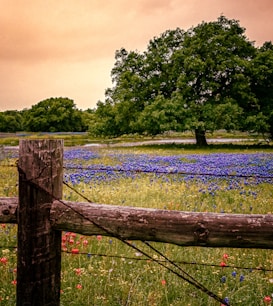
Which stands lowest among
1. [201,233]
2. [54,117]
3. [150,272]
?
[150,272]

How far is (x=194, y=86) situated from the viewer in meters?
31.6

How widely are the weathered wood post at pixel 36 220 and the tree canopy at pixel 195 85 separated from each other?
2534cm

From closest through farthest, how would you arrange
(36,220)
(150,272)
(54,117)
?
(36,220), (150,272), (54,117)

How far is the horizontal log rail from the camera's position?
86.3 inches

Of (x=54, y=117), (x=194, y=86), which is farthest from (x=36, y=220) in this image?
(x=54, y=117)

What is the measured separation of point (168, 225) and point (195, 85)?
30.5m

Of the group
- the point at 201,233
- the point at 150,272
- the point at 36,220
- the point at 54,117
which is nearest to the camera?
the point at 201,233

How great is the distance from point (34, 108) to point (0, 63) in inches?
3136

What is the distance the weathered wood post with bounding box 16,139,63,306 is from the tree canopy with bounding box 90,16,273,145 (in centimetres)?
2534

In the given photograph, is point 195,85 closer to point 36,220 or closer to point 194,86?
point 194,86

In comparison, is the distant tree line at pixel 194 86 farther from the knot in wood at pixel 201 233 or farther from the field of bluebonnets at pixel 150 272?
the knot in wood at pixel 201 233

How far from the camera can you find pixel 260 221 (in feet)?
7.16

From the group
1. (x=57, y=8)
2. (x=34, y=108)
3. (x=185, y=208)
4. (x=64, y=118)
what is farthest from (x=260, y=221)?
(x=34, y=108)

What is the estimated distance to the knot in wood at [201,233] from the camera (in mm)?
2238
